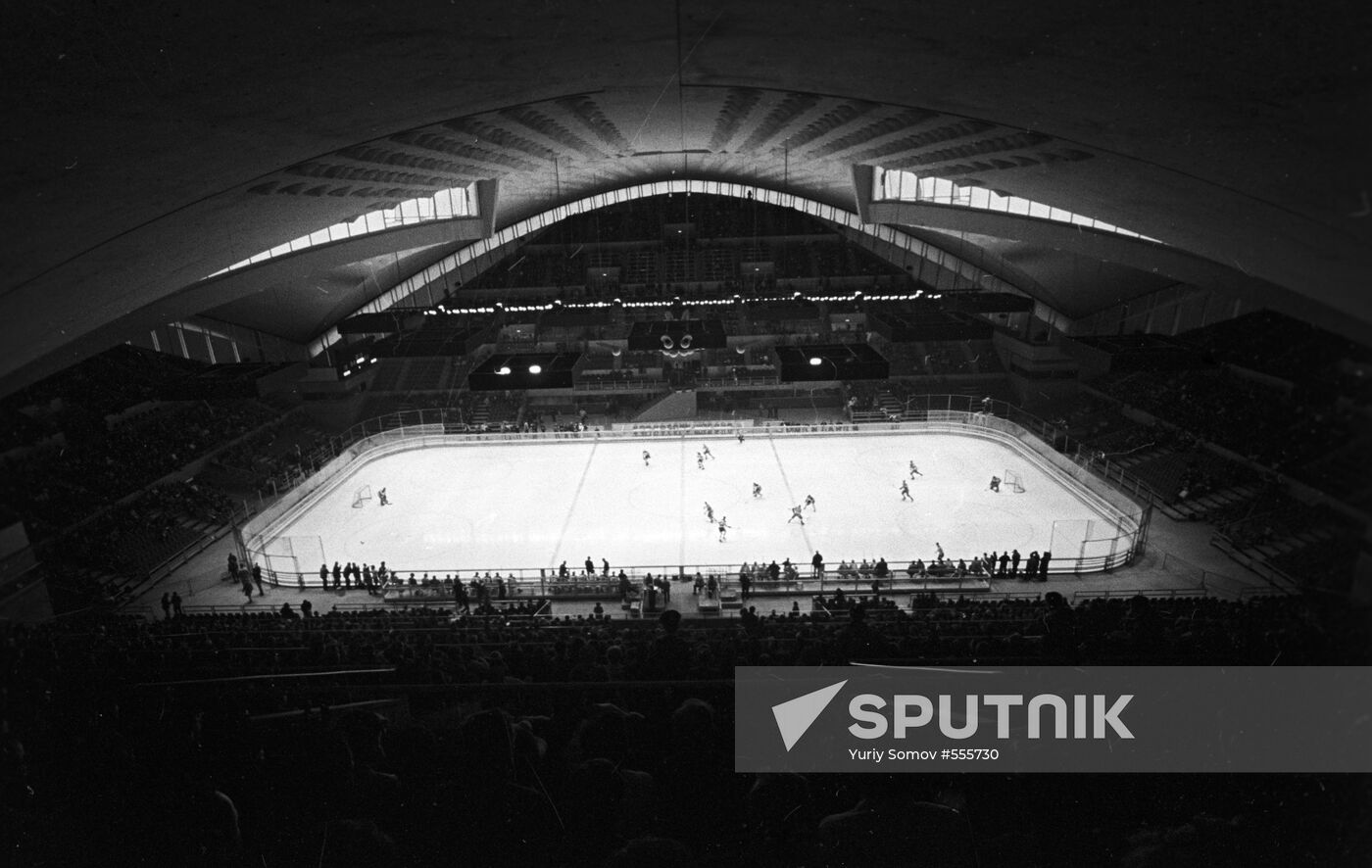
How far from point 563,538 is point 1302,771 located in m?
16.0

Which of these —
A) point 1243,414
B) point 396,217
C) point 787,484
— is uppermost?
point 396,217

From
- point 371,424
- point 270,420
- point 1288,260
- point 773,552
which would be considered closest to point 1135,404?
point 773,552

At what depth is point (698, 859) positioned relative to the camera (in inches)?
120

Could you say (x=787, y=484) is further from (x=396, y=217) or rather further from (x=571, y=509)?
(x=396, y=217)

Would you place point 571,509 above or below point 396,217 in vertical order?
below

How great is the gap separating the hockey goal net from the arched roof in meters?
Answer: 12.7

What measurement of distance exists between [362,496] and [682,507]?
11335 millimetres

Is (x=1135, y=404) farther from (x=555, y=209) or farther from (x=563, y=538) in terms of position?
(x=555, y=209)

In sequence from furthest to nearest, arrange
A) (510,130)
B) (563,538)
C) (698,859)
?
(563,538) < (510,130) < (698,859)

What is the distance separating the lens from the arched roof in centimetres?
298

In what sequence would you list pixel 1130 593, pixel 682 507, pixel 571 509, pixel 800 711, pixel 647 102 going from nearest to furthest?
pixel 800 711, pixel 647 102, pixel 1130 593, pixel 682 507, pixel 571 509

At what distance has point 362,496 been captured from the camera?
2175 cm

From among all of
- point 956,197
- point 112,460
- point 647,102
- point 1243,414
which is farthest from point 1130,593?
point 112,460

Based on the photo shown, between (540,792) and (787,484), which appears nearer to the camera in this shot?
(540,792)
